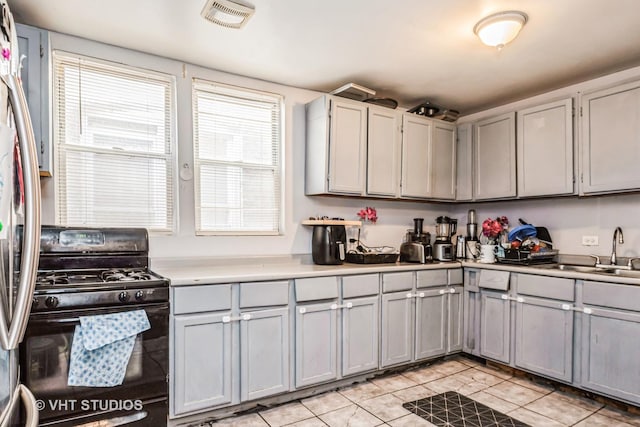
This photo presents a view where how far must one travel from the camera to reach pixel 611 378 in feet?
8.52

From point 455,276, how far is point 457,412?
129 centimetres

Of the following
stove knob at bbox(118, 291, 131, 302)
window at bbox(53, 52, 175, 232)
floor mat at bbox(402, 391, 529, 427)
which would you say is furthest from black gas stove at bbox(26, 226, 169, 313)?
floor mat at bbox(402, 391, 529, 427)

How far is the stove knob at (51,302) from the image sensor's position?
1867mm

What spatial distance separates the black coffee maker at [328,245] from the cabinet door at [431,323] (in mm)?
782

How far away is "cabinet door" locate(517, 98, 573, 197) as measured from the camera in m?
3.19

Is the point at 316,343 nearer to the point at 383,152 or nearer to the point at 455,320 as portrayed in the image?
the point at 455,320

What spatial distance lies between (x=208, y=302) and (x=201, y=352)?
303 mm

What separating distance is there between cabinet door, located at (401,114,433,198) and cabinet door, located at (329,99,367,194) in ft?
1.61

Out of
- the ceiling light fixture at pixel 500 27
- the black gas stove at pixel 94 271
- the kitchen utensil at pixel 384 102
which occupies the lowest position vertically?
the black gas stove at pixel 94 271

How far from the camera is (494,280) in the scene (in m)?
3.31

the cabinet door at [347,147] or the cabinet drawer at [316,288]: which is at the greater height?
the cabinet door at [347,147]

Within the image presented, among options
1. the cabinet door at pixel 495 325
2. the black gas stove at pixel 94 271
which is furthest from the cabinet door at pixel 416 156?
the black gas stove at pixel 94 271

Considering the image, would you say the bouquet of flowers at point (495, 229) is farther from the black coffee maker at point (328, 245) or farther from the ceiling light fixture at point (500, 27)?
the ceiling light fixture at point (500, 27)

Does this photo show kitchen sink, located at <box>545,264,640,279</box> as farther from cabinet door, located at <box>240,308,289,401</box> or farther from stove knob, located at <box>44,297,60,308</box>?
stove knob, located at <box>44,297,60,308</box>
